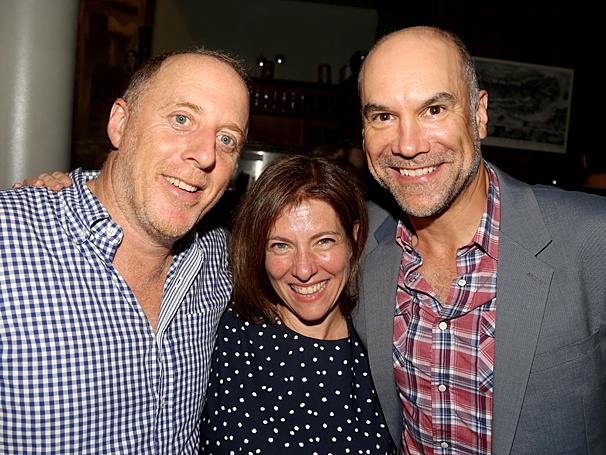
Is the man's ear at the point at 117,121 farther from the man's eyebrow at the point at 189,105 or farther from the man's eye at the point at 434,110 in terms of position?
the man's eye at the point at 434,110

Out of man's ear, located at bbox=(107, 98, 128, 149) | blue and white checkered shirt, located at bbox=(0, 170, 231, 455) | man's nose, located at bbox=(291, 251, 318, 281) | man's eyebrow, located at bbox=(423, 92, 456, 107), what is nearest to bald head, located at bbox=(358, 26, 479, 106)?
man's eyebrow, located at bbox=(423, 92, 456, 107)

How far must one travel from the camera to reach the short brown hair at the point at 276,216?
84.7 inches

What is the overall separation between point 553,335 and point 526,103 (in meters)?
4.39

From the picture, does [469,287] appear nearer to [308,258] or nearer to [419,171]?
[419,171]

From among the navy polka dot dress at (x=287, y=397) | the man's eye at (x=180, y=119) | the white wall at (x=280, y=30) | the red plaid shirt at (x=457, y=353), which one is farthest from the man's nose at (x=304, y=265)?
the white wall at (x=280, y=30)

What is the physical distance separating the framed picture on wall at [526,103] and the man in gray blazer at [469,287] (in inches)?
152

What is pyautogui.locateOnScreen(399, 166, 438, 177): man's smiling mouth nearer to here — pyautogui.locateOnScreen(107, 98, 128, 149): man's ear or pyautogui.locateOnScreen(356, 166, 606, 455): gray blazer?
pyautogui.locateOnScreen(356, 166, 606, 455): gray blazer

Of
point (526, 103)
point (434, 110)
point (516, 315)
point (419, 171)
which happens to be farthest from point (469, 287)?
→ point (526, 103)

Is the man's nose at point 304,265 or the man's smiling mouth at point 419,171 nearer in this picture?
the man's smiling mouth at point 419,171

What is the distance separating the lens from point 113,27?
6918 mm

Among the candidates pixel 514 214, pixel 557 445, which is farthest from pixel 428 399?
pixel 514 214

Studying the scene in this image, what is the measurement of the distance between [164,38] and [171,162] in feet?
21.2

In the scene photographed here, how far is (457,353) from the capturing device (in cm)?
179

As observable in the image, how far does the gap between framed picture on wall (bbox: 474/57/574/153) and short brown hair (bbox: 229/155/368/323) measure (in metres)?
3.65
